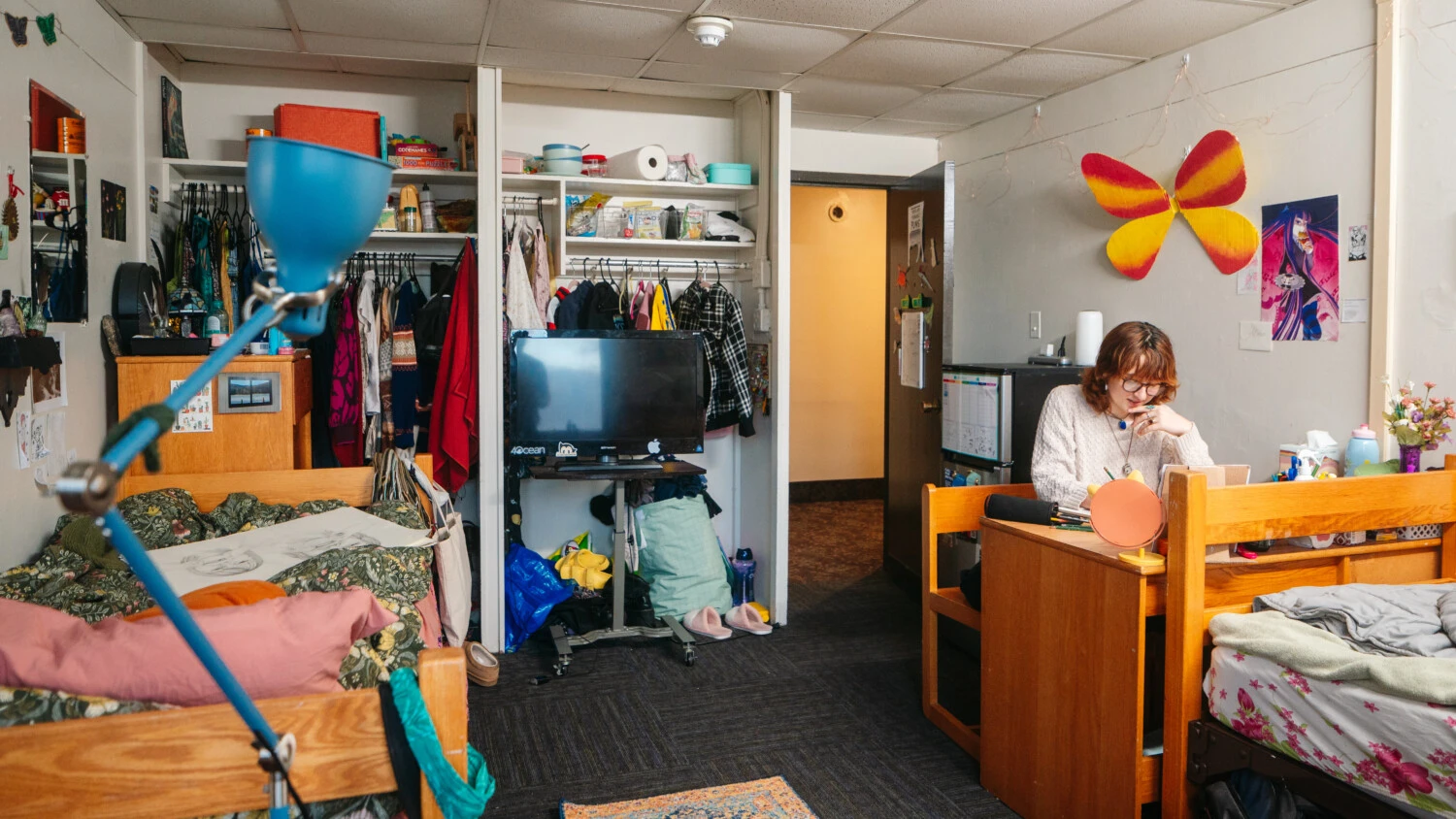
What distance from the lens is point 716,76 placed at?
13.1ft

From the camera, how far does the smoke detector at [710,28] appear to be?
10.7 ft

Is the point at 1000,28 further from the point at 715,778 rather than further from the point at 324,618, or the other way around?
the point at 324,618

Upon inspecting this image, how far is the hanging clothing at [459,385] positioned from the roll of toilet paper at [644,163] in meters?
0.73

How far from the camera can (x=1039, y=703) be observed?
8.10 ft

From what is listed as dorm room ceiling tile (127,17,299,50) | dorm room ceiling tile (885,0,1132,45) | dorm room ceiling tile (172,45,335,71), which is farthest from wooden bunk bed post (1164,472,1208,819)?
dorm room ceiling tile (172,45,335,71)

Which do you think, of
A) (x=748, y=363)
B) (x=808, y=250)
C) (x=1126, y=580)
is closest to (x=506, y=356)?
(x=748, y=363)

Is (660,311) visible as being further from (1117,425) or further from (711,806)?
(711,806)

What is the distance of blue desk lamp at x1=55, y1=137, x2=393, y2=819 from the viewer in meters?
0.75

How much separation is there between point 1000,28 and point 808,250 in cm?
355

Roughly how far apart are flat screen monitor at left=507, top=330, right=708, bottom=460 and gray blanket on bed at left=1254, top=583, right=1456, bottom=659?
7.24ft

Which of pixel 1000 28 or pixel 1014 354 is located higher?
pixel 1000 28

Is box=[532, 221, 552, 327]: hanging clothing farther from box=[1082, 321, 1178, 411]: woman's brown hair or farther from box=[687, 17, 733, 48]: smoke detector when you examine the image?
box=[1082, 321, 1178, 411]: woman's brown hair

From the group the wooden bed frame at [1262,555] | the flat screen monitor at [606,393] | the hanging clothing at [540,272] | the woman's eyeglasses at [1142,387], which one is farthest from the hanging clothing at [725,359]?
the wooden bed frame at [1262,555]

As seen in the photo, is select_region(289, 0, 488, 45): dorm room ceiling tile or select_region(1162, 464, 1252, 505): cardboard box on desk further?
select_region(289, 0, 488, 45): dorm room ceiling tile
